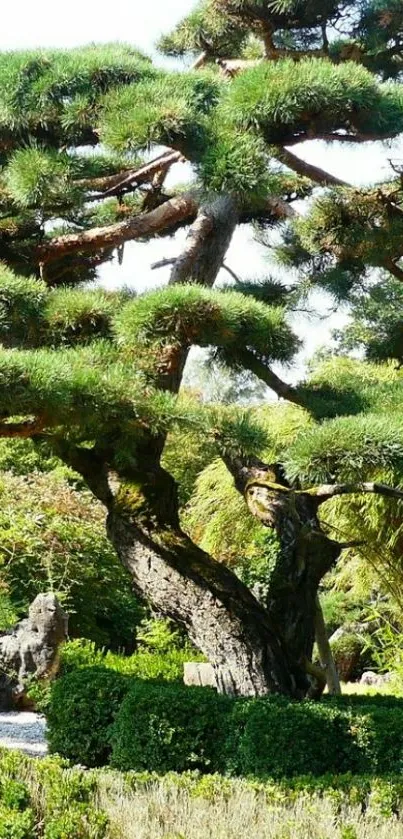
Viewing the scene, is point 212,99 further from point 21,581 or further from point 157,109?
point 21,581

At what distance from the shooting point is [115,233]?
3713mm

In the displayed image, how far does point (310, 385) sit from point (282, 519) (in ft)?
1.73

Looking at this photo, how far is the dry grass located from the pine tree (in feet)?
2.92

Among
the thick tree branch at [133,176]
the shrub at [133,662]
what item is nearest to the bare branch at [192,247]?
the thick tree branch at [133,176]

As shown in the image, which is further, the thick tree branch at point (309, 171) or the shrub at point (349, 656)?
the shrub at point (349, 656)

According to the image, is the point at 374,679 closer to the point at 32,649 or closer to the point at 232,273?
the point at 32,649

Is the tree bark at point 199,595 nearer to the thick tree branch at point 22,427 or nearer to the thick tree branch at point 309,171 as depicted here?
the thick tree branch at point 22,427

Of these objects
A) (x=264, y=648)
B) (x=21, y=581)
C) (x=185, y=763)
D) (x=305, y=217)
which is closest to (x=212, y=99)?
(x=305, y=217)

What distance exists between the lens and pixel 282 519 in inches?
151

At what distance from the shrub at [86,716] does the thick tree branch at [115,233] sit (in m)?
1.73

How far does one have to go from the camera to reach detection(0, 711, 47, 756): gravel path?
4.79 metres

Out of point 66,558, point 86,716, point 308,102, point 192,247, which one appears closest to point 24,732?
point 86,716

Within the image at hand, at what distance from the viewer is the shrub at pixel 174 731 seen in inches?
148

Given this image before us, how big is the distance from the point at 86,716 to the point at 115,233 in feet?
6.32
